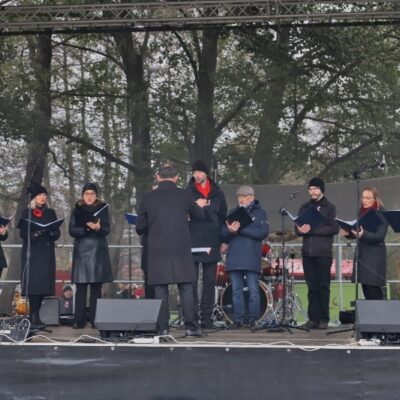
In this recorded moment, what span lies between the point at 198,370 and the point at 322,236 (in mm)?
2361

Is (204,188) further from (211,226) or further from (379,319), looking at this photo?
(379,319)

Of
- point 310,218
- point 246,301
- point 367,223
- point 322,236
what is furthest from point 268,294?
point 367,223

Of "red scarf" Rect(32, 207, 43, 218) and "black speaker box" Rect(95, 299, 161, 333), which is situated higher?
"red scarf" Rect(32, 207, 43, 218)

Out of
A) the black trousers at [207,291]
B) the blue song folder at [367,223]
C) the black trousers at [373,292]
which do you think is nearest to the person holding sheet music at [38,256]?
the black trousers at [207,291]

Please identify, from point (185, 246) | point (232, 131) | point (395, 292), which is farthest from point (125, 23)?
point (395, 292)

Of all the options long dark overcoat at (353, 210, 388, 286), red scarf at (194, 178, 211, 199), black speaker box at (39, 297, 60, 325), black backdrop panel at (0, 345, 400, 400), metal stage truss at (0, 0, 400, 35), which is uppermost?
metal stage truss at (0, 0, 400, 35)

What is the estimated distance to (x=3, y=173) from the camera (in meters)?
23.0

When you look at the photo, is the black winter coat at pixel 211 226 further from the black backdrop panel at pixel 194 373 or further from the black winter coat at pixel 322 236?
the black backdrop panel at pixel 194 373

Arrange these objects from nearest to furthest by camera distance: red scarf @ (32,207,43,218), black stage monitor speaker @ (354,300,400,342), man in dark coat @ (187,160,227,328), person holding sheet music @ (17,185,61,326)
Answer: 1. black stage monitor speaker @ (354,300,400,342)
2. man in dark coat @ (187,160,227,328)
3. person holding sheet music @ (17,185,61,326)
4. red scarf @ (32,207,43,218)

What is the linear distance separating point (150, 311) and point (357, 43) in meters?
11.8

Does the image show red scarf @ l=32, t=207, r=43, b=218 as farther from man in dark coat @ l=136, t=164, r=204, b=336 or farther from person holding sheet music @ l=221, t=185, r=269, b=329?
person holding sheet music @ l=221, t=185, r=269, b=329

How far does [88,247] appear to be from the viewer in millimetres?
10172

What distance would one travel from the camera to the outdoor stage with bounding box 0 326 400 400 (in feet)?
26.2

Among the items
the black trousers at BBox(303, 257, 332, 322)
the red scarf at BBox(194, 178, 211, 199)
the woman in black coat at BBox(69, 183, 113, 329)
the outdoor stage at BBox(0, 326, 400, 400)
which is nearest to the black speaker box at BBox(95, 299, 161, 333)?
the outdoor stage at BBox(0, 326, 400, 400)
